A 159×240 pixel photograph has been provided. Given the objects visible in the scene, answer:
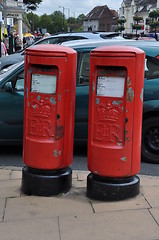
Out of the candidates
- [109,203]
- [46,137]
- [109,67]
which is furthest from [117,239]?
[109,67]

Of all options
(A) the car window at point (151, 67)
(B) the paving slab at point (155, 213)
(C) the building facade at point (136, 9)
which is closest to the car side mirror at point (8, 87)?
(A) the car window at point (151, 67)

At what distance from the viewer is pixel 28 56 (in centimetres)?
386

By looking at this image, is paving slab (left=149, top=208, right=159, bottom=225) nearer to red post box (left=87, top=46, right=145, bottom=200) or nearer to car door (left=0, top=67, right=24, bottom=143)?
red post box (left=87, top=46, right=145, bottom=200)

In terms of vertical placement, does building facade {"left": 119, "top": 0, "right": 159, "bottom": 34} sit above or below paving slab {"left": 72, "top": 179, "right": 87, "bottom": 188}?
above

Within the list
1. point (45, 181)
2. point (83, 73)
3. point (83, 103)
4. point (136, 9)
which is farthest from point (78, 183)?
point (136, 9)

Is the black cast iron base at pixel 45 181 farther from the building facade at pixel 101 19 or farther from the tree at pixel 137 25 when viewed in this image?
the building facade at pixel 101 19

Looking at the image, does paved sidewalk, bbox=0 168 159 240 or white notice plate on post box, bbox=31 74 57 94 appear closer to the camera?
paved sidewalk, bbox=0 168 159 240

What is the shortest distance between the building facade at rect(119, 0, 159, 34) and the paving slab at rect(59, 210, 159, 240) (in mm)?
81793

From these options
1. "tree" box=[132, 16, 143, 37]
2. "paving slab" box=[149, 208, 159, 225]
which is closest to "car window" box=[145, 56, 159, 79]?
"paving slab" box=[149, 208, 159, 225]

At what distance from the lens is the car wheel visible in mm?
5477

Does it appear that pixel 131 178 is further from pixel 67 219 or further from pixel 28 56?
pixel 28 56

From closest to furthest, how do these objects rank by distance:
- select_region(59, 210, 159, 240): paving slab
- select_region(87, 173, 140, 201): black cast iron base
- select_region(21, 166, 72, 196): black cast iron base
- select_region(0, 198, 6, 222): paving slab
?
select_region(59, 210, 159, 240): paving slab < select_region(0, 198, 6, 222): paving slab < select_region(87, 173, 140, 201): black cast iron base < select_region(21, 166, 72, 196): black cast iron base

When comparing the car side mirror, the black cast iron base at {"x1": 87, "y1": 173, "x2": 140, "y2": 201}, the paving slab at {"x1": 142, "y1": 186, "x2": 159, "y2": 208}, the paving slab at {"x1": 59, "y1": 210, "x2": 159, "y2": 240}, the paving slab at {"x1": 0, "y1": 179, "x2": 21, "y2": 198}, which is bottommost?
the paving slab at {"x1": 0, "y1": 179, "x2": 21, "y2": 198}

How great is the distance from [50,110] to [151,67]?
241 cm
